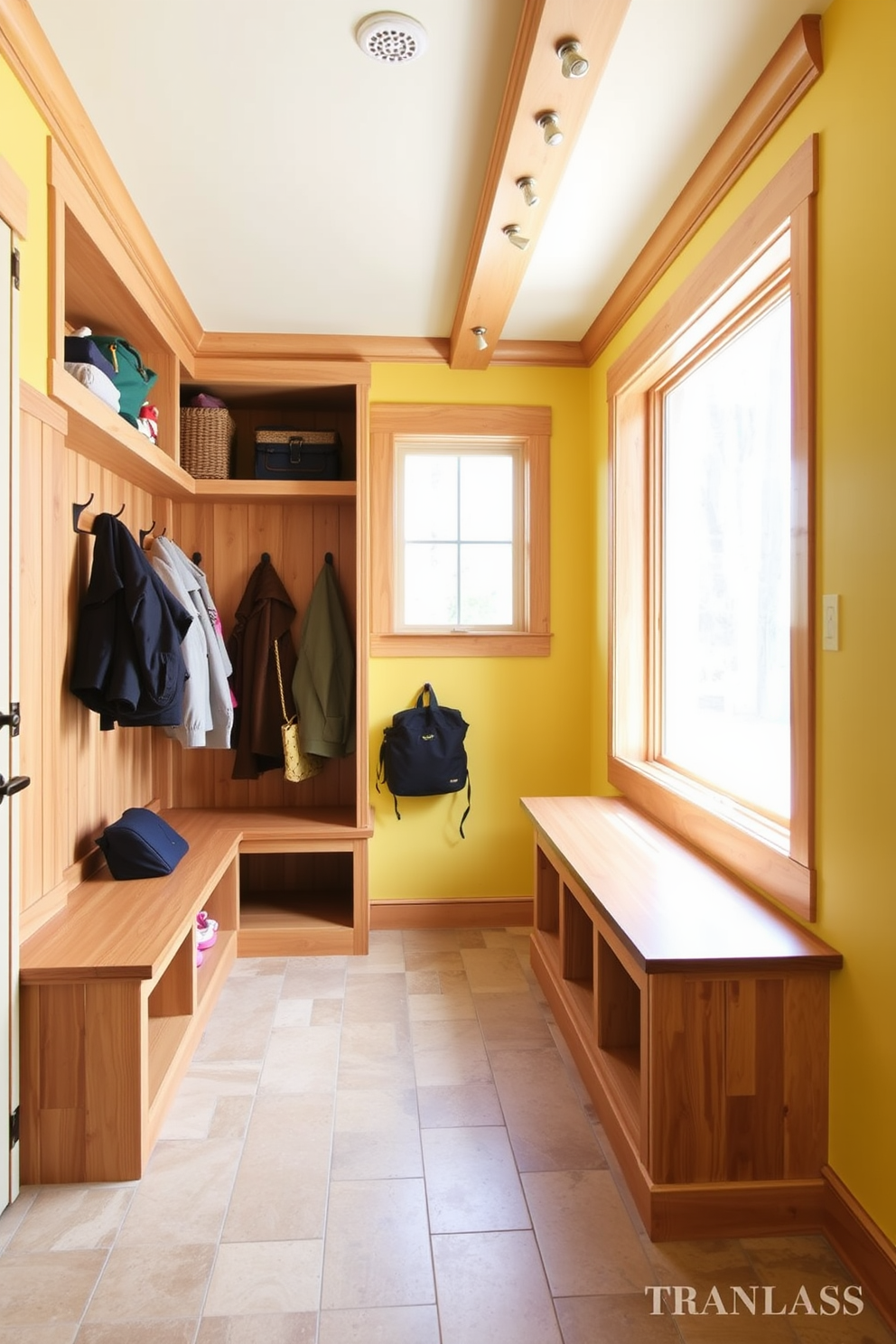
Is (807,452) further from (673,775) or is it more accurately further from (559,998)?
(559,998)

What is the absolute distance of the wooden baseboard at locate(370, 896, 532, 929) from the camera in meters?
3.64

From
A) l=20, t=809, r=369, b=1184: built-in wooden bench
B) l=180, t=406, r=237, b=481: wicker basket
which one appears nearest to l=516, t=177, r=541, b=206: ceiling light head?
l=180, t=406, r=237, b=481: wicker basket

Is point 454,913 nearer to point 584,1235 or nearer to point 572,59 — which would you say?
point 584,1235

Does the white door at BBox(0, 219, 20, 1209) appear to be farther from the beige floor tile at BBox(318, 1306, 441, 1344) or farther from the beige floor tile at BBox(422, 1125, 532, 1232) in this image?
the beige floor tile at BBox(422, 1125, 532, 1232)

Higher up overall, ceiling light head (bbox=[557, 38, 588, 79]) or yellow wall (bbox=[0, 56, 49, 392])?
ceiling light head (bbox=[557, 38, 588, 79])

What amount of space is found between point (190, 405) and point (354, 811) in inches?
72.8

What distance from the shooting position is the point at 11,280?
185 cm

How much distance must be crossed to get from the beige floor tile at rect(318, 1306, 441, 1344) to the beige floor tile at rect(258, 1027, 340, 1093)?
81cm

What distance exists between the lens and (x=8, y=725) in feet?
5.96

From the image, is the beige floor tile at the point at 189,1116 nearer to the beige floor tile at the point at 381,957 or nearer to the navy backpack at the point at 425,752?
the beige floor tile at the point at 381,957

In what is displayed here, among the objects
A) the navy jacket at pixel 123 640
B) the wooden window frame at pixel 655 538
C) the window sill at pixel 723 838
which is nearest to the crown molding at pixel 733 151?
the wooden window frame at pixel 655 538

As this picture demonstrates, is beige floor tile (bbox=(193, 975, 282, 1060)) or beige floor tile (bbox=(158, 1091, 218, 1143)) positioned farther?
beige floor tile (bbox=(193, 975, 282, 1060))

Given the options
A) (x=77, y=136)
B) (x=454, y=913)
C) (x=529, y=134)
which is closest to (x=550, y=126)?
(x=529, y=134)

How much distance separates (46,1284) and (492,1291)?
861mm
